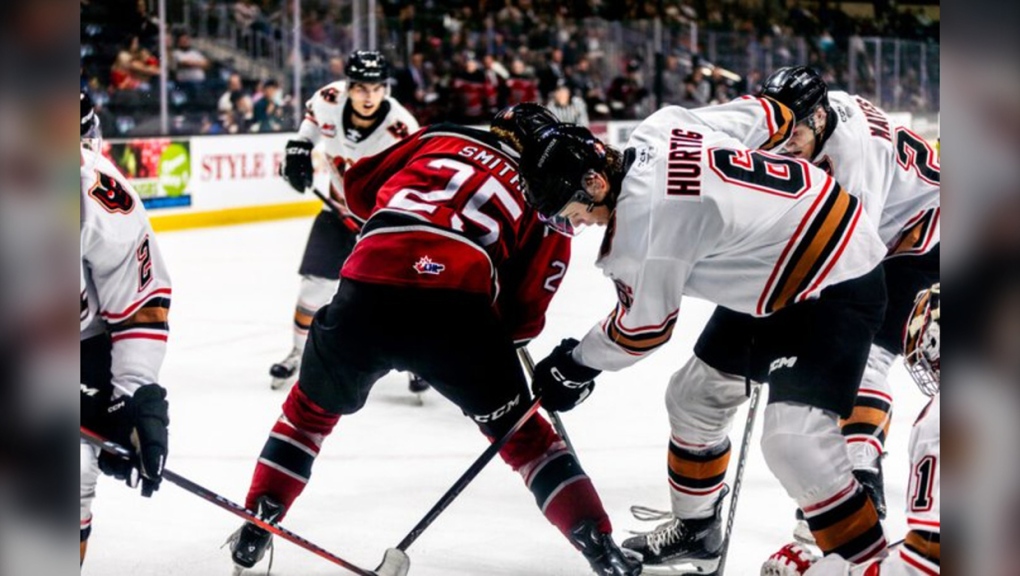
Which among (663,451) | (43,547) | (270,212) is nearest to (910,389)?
(663,451)

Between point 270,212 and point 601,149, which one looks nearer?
point 601,149

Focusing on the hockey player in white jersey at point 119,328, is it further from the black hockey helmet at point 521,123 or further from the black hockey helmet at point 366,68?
the black hockey helmet at point 366,68

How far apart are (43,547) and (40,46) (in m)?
0.26

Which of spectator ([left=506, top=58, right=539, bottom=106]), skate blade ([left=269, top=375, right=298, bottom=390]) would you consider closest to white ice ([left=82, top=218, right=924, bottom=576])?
skate blade ([left=269, top=375, right=298, bottom=390])

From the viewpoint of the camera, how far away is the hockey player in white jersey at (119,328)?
189cm

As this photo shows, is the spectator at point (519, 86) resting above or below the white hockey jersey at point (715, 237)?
below

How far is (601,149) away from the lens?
2043mm

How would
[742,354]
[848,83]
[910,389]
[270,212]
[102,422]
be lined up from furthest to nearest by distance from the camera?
[848,83], [270,212], [910,389], [742,354], [102,422]

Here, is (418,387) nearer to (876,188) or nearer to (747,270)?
(876,188)

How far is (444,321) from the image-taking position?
87.7 inches

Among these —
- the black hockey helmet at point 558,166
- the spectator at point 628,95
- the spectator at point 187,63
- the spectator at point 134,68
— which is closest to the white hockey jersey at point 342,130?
the black hockey helmet at point 558,166

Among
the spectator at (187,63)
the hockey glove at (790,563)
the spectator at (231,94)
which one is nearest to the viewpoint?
the hockey glove at (790,563)

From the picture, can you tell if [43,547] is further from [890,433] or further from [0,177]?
[890,433]

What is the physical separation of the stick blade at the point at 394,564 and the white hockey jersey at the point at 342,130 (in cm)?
200
